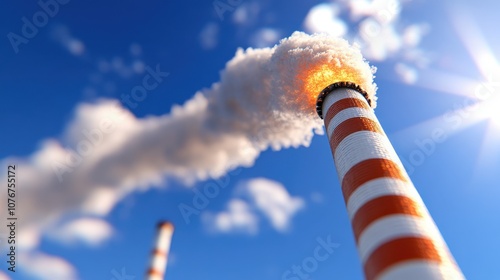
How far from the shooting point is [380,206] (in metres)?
4.96

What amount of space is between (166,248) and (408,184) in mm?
17194

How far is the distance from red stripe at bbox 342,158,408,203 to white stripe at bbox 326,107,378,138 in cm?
123

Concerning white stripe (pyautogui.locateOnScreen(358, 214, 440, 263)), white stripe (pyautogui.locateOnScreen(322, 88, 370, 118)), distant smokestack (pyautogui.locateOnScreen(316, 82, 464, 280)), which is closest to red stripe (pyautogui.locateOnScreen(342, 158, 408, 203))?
distant smokestack (pyautogui.locateOnScreen(316, 82, 464, 280))

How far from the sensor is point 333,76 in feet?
25.8

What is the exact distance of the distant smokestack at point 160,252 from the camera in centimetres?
1817

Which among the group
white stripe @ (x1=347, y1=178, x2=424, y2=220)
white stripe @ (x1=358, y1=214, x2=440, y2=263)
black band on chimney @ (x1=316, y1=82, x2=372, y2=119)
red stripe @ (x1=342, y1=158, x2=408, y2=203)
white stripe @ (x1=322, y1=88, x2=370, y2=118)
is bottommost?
white stripe @ (x1=358, y1=214, x2=440, y2=263)

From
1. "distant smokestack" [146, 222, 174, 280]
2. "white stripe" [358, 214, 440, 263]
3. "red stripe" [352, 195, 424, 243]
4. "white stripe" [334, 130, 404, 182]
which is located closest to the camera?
"white stripe" [358, 214, 440, 263]

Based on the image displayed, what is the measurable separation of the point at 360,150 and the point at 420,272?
228 cm

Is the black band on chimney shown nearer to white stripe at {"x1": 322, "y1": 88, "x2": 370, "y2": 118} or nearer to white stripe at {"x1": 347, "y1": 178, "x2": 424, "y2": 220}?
white stripe at {"x1": 322, "y1": 88, "x2": 370, "y2": 118}

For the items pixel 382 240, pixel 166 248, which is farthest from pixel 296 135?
pixel 166 248

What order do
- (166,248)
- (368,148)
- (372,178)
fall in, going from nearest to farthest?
(372,178), (368,148), (166,248)

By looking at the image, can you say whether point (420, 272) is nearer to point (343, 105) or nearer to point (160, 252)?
point (343, 105)

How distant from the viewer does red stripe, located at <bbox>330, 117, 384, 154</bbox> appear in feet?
20.8

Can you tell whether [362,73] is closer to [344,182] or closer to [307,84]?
[307,84]
